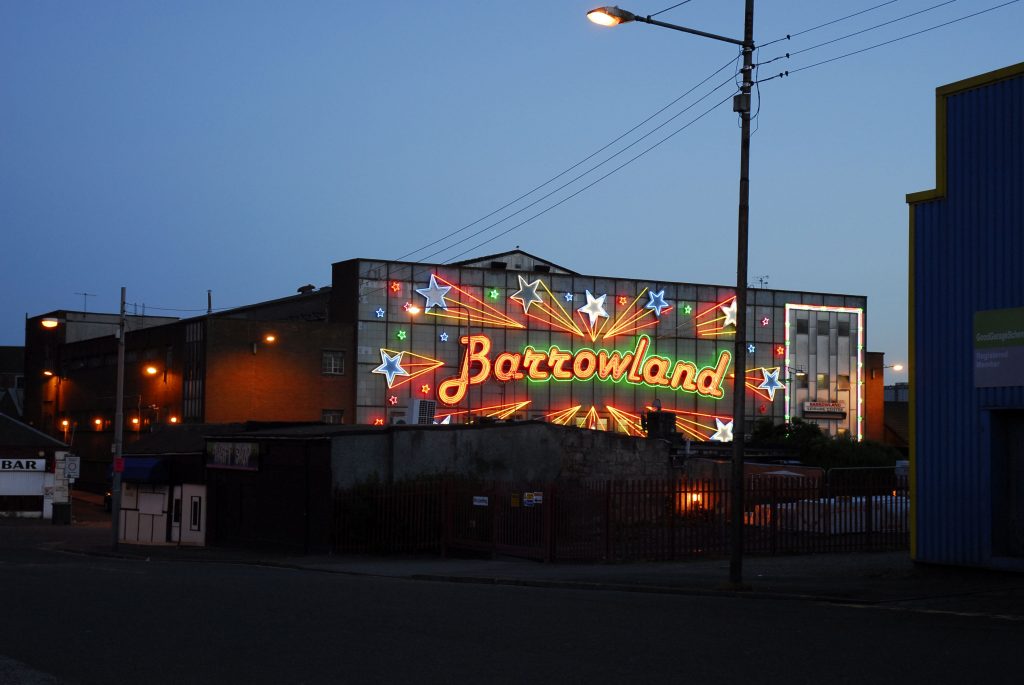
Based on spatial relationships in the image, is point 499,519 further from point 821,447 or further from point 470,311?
point 470,311

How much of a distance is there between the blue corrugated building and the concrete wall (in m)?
16.9

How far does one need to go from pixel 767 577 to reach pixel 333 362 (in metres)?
48.9

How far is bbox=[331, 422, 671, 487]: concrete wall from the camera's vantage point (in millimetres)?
37156

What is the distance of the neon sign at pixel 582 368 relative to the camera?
69812mm

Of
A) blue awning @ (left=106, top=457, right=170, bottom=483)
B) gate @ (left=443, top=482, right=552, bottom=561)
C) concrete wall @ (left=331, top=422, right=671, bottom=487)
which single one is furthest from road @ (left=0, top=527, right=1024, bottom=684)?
blue awning @ (left=106, top=457, right=170, bottom=483)

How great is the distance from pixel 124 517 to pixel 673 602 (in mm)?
42827

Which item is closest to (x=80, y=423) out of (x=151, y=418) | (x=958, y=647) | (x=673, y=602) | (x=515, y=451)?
(x=151, y=418)

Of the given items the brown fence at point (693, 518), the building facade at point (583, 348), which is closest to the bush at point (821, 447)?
the building facade at point (583, 348)

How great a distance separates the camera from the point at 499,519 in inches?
1210

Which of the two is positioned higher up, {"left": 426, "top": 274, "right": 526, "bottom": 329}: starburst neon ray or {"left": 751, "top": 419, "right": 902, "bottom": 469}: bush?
{"left": 426, "top": 274, "right": 526, "bottom": 329}: starburst neon ray

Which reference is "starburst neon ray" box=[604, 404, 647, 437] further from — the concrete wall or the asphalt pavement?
the asphalt pavement

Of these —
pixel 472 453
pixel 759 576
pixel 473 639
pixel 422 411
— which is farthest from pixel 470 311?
pixel 473 639

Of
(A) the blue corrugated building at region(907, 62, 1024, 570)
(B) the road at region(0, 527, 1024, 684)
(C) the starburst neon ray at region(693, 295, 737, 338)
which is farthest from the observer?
(C) the starburst neon ray at region(693, 295, 737, 338)

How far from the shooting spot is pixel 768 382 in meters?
77.9
